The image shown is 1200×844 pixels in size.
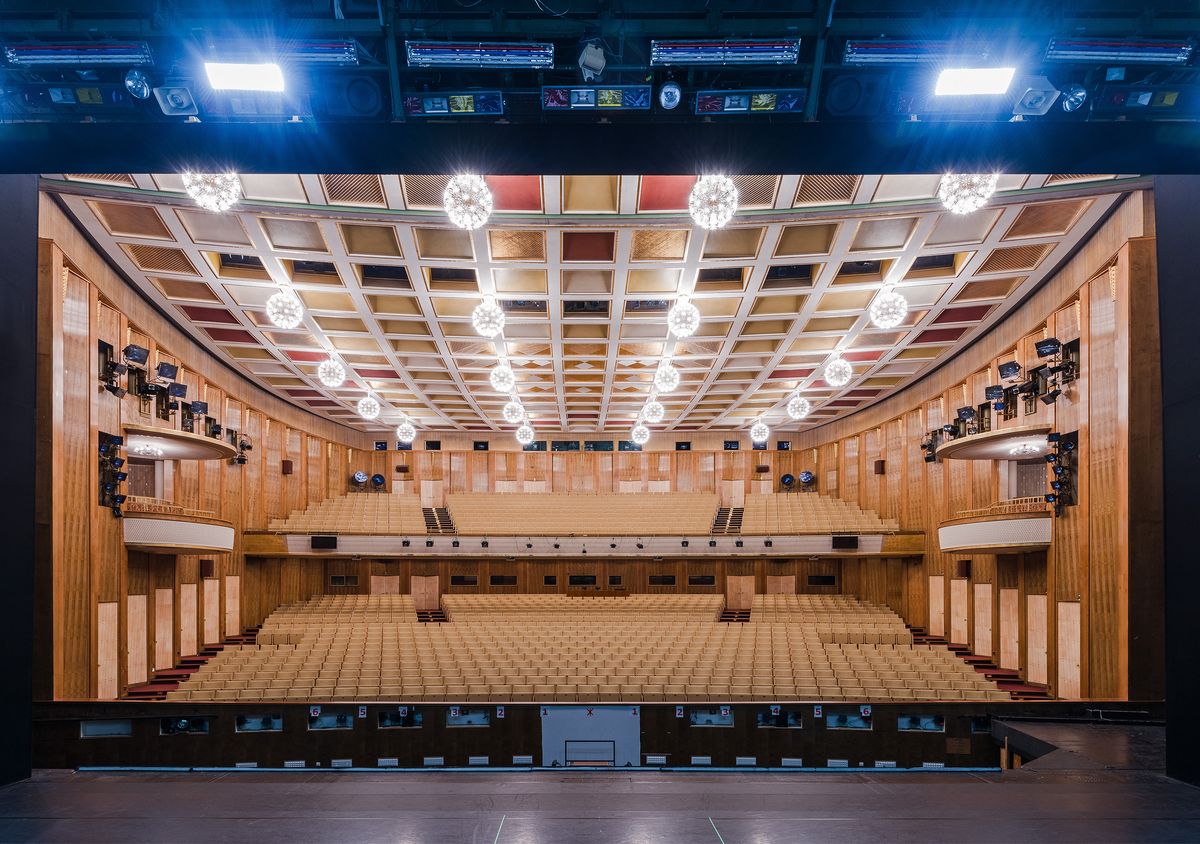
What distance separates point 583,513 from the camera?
82.7 feet

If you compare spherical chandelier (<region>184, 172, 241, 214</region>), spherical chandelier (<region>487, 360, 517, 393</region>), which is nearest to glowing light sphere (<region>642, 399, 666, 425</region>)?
spherical chandelier (<region>487, 360, 517, 393</region>)

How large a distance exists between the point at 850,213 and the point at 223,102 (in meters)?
7.57

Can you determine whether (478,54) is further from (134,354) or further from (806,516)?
(806,516)

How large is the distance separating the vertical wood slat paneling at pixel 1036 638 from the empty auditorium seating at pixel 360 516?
53.1 feet

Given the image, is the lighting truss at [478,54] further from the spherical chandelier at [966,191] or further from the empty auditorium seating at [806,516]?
the empty auditorium seating at [806,516]

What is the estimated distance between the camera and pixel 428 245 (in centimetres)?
1109

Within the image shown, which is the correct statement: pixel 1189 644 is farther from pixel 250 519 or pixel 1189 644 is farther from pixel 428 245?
pixel 250 519

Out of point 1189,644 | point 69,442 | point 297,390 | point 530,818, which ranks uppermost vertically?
point 297,390

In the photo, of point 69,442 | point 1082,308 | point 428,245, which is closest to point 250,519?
point 69,442

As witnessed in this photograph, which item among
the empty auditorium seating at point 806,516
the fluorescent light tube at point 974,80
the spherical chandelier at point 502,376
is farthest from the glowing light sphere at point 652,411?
the fluorescent light tube at point 974,80

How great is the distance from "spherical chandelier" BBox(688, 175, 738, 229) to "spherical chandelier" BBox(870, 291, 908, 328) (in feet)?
15.2

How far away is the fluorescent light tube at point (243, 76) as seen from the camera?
4562 millimetres

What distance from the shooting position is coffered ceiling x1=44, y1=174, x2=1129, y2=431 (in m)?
9.45

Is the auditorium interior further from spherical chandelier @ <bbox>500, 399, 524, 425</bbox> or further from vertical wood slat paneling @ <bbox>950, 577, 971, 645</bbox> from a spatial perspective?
spherical chandelier @ <bbox>500, 399, 524, 425</bbox>
